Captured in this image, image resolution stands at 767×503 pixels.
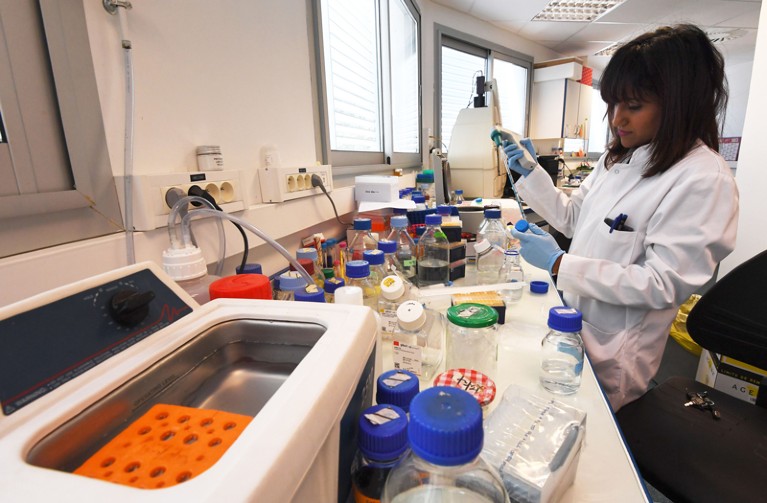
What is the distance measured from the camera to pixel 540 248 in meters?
1.12

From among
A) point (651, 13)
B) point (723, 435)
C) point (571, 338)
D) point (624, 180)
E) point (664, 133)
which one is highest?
point (651, 13)

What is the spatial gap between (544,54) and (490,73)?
4.42 ft

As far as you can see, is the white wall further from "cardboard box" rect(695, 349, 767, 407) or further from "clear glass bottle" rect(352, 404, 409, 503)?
"clear glass bottle" rect(352, 404, 409, 503)

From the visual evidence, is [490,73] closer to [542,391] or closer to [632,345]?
[632,345]

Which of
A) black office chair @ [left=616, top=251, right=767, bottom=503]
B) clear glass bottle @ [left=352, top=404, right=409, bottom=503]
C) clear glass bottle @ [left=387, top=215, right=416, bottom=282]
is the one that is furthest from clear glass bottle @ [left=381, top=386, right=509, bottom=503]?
clear glass bottle @ [left=387, top=215, right=416, bottom=282]

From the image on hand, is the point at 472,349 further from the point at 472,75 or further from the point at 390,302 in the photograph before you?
the point at 472,75

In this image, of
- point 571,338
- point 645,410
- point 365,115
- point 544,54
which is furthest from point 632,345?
point 544,54

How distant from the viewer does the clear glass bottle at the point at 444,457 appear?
11.4 inches

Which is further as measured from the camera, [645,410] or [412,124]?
[412,124]

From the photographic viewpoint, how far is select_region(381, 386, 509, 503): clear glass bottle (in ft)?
0.95

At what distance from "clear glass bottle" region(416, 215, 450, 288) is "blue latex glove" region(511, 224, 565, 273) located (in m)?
0.24

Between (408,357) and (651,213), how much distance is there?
0.79 m

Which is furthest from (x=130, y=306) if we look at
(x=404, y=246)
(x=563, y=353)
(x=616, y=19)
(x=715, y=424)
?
(x=616, y=19)

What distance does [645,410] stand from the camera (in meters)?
0.93
